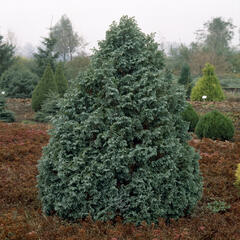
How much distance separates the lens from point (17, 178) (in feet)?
15.8

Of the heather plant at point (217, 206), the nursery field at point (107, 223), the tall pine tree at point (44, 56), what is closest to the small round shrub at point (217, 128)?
the nursery field at point (107, 223)

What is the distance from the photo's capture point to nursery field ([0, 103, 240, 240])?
273 cm

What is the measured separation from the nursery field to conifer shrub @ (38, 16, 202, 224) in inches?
6.6

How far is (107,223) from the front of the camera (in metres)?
2.97

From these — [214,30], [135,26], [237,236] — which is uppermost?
[214,30]

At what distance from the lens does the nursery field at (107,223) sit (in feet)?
8.96

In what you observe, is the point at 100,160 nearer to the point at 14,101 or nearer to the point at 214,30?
the point at 14,101

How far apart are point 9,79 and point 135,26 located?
64.2ft

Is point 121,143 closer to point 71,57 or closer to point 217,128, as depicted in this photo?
point 217,128

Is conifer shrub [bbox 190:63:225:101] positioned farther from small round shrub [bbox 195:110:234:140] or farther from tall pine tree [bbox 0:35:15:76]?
tall pine tree [bbox 0:35:15:76]

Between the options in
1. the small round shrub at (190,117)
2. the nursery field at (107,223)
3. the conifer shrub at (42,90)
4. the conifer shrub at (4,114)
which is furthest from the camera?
the conifer shrub at (42,90)

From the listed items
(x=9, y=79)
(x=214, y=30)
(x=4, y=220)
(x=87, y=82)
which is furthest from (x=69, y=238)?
(x=214, y=30)

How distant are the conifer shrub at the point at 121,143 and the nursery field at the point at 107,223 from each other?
0.17 meters

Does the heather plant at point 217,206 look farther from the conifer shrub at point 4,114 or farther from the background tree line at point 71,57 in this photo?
the background tree line at point 71,57
